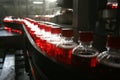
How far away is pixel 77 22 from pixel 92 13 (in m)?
0.24

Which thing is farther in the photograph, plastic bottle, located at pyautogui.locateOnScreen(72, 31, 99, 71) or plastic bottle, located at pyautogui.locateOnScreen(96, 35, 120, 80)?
plastic bottle, located at pyautogui.locateOnScreen(72, 31, 99, 71)

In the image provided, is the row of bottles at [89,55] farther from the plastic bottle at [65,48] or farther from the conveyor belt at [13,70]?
the conveyor belt at [13,70]

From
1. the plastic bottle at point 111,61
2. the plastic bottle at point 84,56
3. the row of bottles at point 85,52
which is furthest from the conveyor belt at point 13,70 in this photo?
the plastic bottle at point 111,61

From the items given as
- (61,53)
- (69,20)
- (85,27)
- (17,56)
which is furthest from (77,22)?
(17,56)

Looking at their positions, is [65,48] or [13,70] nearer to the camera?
[65,48]

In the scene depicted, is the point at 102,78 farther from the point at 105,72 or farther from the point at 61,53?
the point at 61,53

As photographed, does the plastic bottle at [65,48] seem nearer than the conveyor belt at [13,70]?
Yes

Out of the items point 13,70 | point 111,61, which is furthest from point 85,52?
point 13,70

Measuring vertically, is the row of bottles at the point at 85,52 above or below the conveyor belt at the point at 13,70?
above

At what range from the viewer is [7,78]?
11.6 ft

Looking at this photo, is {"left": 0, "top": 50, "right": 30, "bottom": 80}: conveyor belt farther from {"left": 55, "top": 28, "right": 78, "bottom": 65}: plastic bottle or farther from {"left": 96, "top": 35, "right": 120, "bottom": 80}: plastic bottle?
{"left": 96, "top": 35, "right": 120, "bottom": 80}: plastic bottle

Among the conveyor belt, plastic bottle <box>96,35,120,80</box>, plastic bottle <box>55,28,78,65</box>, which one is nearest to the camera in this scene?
plastic bottle <box>96,35,120,80</box>

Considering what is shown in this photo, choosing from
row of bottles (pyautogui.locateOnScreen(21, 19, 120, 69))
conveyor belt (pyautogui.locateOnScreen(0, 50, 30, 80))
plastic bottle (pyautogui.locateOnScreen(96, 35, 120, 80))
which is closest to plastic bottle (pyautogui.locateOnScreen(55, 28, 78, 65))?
row of bottles (pyautogui.locateOnScreen(21, 19, 120, 69))

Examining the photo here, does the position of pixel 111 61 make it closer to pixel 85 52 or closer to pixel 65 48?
pixel 85 52
